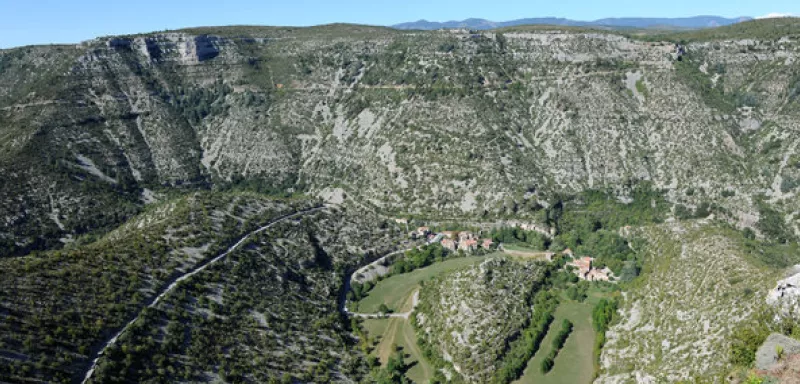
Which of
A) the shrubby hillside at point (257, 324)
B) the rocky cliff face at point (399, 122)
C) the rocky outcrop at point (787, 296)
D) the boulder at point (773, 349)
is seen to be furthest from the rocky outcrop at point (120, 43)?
the boulder at point (773, 349)

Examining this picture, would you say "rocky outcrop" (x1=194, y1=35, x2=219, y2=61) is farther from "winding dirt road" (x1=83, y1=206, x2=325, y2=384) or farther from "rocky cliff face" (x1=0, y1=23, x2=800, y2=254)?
"winding dirt road" (x1=83, y1=206, x2=325, y2=384)

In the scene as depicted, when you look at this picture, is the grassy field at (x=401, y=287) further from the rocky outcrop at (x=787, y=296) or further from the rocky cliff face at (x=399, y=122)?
the rocky outcrop at (x=787, y=296)

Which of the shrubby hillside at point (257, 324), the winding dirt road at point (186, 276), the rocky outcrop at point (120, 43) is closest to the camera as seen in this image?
the winding dirt road at point (186, 276)

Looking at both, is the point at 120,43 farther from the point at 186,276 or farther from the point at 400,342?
the point at 400,342

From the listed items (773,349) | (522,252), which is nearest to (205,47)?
(522,252)

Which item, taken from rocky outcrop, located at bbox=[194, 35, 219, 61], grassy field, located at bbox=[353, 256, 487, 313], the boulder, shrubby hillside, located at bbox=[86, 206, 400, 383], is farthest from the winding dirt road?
rocky outcrop, located at bbox=[194, 35, 219, 61]

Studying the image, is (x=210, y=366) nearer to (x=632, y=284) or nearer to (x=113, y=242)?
(x=113, y=242)

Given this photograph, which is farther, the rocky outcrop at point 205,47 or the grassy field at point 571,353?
the rocky outcrop at point 205,47
